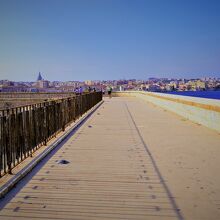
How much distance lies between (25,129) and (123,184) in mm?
2845

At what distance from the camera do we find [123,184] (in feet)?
19.3

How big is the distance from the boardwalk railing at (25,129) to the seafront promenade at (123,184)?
1.68 feet

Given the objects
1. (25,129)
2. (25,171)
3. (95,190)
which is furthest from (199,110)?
(95,190)

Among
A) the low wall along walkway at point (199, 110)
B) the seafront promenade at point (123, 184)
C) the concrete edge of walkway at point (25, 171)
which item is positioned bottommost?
the seafront promenade at point (123, 184)

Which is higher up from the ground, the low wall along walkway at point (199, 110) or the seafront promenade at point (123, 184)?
the low wall along walkway at point (199, 110)

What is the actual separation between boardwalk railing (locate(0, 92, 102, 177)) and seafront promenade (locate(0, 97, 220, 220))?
20.2 inches

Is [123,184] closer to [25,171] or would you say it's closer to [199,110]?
[25,171]

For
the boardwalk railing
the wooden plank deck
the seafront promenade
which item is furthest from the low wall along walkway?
the boardwalk railing

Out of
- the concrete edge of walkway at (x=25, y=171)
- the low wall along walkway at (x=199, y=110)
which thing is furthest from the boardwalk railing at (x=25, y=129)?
the low wall along walkway at (x=199, y=110)

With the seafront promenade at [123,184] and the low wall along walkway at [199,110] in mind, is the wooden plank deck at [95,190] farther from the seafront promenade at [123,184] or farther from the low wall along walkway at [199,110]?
the low wall along walkway at [199,110]

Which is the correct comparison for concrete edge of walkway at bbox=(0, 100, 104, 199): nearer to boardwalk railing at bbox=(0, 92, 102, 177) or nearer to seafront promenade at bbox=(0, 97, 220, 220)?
seafront promenade at bbox=(0, 97, 220, 220)

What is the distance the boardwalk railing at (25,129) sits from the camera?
20.6 ft

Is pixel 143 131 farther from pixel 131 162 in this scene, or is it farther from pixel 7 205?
pixel 7 205

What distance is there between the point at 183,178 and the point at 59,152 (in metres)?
3.61
